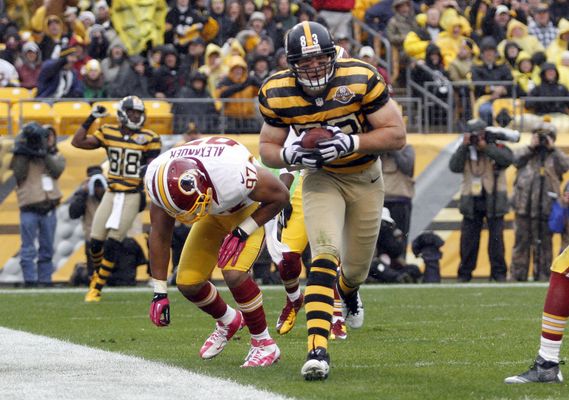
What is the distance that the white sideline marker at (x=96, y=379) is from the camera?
5.52 meters

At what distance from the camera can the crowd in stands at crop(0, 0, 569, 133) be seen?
1600cm

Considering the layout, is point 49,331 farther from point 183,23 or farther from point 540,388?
point 183,23

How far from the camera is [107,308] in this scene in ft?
37.5

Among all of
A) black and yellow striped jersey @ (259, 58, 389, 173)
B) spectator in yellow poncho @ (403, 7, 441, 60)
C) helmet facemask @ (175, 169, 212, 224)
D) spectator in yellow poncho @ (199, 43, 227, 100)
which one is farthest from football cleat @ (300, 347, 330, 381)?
spectator in yellow poncho @ (403, 7, 441, 60)

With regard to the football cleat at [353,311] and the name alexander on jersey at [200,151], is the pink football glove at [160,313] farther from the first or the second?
the football cleat at [353,311]

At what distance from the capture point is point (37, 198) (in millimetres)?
14578

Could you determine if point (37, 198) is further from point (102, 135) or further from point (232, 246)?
point (232, 246)

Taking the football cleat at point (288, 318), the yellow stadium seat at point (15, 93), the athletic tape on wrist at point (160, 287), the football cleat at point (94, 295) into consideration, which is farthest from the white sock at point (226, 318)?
the yellow stadium seat at point (15, 93)

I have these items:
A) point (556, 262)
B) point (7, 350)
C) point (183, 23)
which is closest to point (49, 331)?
point (7, 350)

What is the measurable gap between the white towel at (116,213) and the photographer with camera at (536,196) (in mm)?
4555

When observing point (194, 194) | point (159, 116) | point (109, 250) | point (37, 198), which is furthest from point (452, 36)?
point (194, 194)

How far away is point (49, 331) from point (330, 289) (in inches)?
133

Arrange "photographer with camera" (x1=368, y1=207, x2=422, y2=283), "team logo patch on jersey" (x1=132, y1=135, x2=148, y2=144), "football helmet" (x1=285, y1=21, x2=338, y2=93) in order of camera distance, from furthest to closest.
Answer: "photographer with camera" (x1=368, y1=207, x2=422, y2=283) < "team logo patch on jersey" (x1=132, y1=135, x2=148, y2=144) < "football helmet" (x1=285, y1=21, x2=338, y2=93)

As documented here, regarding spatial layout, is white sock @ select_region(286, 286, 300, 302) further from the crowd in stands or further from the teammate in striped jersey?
the crowd in stands
